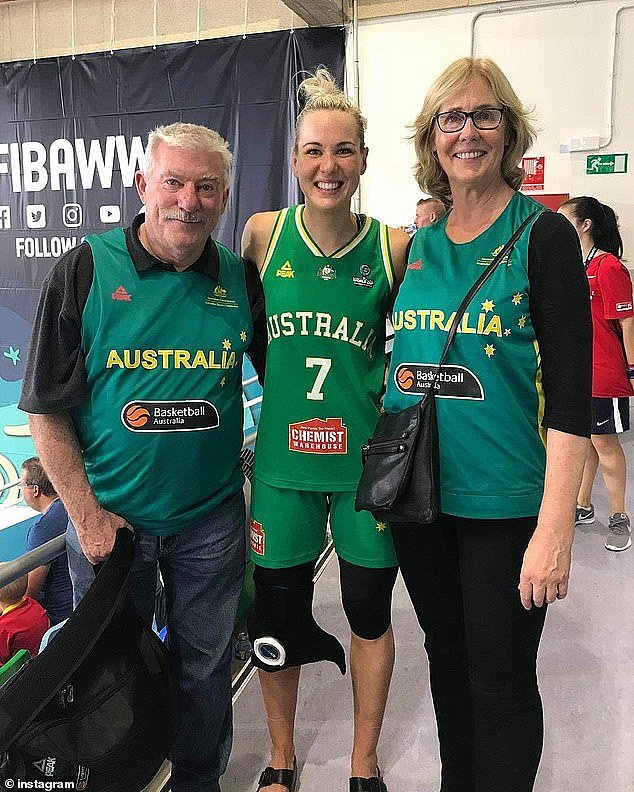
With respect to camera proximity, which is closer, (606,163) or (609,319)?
(609,319)

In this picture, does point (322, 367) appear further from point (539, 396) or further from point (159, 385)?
point (539, 396)

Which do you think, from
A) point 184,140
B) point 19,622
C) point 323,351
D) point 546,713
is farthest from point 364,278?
point 546,713

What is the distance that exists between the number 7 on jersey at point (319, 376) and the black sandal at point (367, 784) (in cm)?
99

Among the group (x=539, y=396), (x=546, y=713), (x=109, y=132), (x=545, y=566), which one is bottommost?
(x=546, y=713)

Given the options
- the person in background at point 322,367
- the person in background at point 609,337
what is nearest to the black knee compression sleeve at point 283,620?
the person in background at point 322,367

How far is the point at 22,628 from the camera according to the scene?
1850 millimetres

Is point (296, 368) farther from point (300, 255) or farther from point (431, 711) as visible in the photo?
point (431, 711)

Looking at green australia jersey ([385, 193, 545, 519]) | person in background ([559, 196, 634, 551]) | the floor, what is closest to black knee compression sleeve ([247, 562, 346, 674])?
the floor

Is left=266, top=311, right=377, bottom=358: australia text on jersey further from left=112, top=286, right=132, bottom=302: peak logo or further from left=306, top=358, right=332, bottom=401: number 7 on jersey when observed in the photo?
left=112, top=286, right=132, bottom=302: peak logo

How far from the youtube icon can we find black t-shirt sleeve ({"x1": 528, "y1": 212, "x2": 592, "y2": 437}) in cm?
532

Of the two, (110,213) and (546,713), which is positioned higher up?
(110,213)

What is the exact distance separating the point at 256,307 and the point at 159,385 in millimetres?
345

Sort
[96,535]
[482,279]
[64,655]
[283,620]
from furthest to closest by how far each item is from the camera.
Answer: [283,620] < [96,535] < [482,279] < [64,655]

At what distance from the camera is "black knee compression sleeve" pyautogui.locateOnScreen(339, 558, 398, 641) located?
59.8 inches
